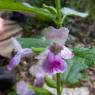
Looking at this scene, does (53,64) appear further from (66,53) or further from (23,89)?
(23,89)

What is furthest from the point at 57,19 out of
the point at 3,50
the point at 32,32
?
the point at 32,32

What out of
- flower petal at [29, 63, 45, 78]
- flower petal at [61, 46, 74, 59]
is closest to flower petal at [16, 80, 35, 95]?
flower petal at [29, 63, 45, 78]

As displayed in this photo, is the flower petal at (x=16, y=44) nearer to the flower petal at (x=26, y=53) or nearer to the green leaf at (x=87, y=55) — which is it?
the flower petal at (x=26, y=53)

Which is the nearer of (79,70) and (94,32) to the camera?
(79,70)

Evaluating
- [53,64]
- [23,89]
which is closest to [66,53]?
[53,64]

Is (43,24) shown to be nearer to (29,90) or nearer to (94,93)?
(94,93)

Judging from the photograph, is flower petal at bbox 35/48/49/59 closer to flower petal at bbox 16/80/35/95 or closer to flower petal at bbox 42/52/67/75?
flower petal at bbox 42/52/67/75
